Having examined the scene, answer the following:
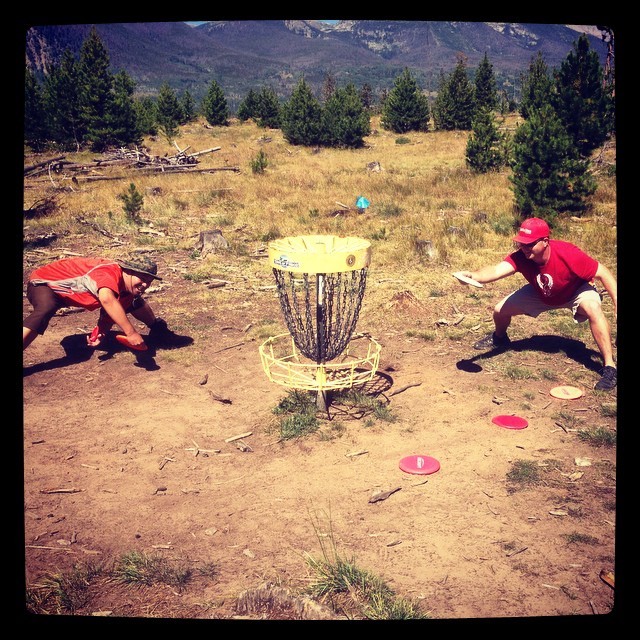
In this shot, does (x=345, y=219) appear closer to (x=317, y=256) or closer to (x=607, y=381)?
(x=607, y=381)

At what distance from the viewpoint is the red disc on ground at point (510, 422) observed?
5324mm

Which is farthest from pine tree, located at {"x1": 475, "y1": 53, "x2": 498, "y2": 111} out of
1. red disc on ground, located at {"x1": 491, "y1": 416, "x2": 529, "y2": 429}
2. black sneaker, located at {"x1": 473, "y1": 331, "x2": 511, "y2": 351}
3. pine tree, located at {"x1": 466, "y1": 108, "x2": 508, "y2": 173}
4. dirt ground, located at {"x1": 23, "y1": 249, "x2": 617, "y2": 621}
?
red disc on ground, located at {"x1": 491, "y1": 416, "x2": 529, "y2": 429}

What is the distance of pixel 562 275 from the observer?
6.17 metres

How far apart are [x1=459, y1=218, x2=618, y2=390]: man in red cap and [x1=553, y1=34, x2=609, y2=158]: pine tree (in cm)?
1085

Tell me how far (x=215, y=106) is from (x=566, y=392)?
44.7m

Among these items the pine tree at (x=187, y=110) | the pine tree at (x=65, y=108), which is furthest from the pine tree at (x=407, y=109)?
the pine tree at (x=65, y=108)

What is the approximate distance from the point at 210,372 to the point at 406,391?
2.43 m

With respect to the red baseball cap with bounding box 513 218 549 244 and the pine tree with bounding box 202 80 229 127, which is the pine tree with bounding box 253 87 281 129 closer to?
the pine tree with bounding box 202 80 229 127

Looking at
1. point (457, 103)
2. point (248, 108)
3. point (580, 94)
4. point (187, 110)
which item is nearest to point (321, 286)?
point (580, 94)

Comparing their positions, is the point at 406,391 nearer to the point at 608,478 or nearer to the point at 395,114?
the point at 608,478

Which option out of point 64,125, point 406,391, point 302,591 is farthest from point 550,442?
point 64,125

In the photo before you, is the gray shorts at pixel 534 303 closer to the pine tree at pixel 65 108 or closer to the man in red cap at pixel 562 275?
the man in red cap at pixel 562 275

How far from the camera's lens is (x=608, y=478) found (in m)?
4.49

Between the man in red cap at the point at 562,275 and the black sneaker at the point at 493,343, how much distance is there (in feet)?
3.01
